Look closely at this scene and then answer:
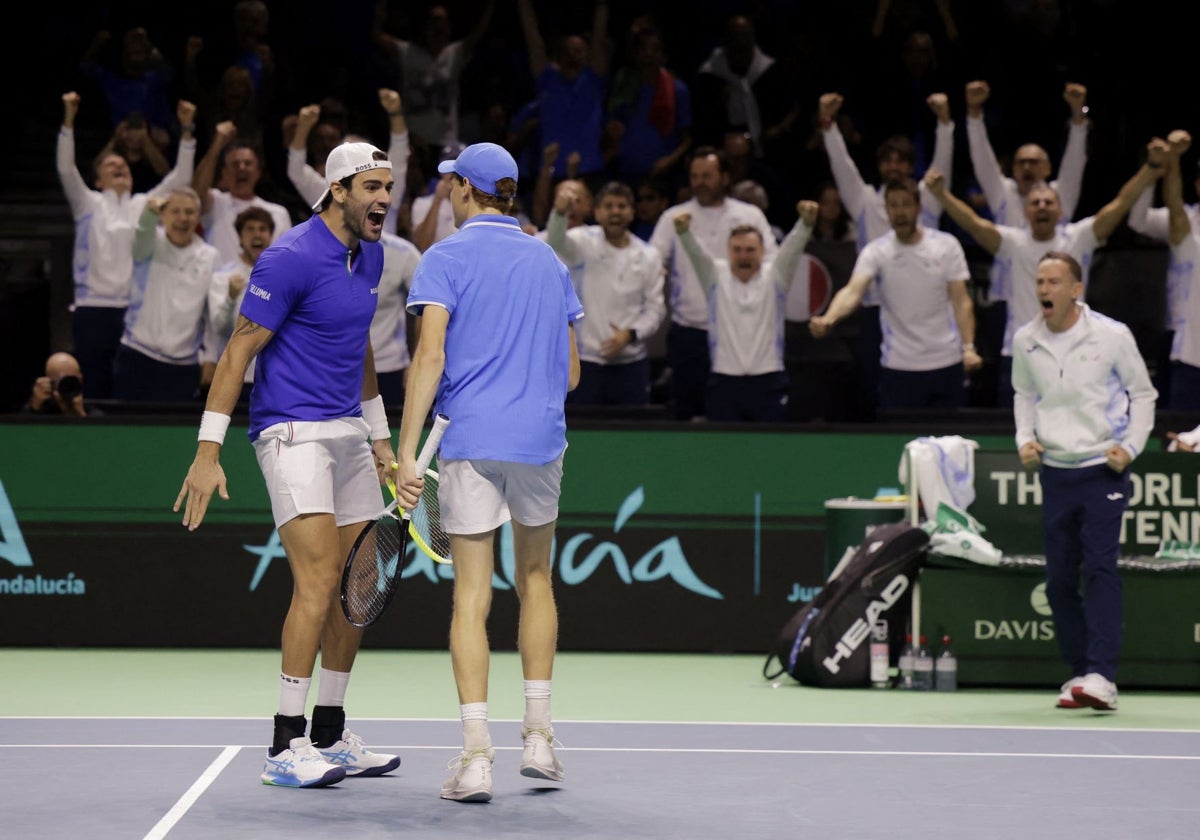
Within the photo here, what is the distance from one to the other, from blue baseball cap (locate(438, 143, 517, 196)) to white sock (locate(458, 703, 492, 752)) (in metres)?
1.66

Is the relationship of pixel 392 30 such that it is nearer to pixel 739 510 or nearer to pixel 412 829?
pixel 739 510

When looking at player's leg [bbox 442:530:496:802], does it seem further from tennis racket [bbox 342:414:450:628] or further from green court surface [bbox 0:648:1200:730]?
green court surface [bbox 0:648:1200:730]

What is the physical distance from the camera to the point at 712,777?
21.0ft

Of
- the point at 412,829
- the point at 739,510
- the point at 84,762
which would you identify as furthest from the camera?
the point at 739,510

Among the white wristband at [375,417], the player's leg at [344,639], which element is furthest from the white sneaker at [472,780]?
the white wristband at [375,417]

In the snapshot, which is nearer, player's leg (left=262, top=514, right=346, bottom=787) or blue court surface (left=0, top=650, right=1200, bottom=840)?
blue court surface (left=0, top=650, right=1200, bottom=840)

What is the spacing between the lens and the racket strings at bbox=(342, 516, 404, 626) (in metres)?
6.05

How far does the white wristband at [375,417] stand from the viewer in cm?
649

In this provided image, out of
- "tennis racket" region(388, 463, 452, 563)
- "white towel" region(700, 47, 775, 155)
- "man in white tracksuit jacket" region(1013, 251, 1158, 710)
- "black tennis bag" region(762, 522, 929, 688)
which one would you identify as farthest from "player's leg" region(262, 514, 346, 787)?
"white towel" region(700, 47, 775, 155)

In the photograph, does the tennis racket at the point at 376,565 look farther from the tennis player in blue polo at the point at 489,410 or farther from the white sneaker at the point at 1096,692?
the white sneaker at the point at 1096,692

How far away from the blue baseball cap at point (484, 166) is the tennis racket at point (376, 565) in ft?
2.52

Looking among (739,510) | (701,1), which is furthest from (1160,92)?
(739,510)

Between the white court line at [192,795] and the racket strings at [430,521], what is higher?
the racket strings at [430,521]

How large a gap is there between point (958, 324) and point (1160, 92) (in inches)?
201
